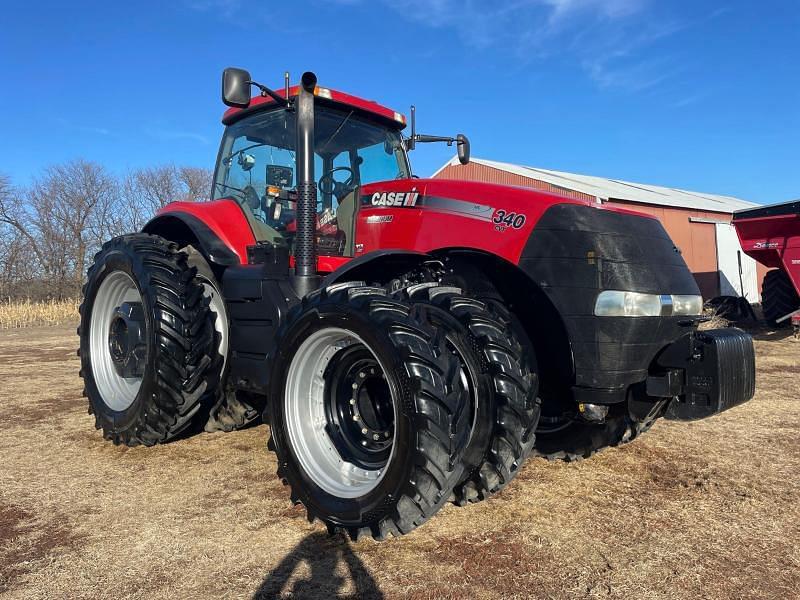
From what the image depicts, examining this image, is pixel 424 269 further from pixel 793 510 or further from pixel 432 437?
pixel 793 510

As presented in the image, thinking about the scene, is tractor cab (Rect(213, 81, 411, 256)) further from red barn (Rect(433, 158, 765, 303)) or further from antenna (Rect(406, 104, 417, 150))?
red barn (Rect(433, 158, 765, 303))

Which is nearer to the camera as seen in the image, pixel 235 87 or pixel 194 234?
pixel 235 87

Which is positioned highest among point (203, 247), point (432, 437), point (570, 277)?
point (203, 247)

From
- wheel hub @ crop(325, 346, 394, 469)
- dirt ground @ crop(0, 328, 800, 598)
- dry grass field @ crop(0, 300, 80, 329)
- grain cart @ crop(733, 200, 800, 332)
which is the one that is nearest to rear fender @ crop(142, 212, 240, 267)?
dirt ground @ crop(0, 328, 800, 598)

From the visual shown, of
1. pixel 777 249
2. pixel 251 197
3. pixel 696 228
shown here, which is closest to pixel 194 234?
pixel 251 197

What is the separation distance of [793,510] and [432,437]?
6.44 ft

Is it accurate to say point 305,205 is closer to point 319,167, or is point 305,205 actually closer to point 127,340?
point 319,167

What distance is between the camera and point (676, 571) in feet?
7.51

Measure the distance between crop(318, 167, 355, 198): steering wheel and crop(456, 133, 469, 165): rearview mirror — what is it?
3.22 ft

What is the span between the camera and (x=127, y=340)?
13.4 ft

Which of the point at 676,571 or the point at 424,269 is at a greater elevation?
the point at 424,269

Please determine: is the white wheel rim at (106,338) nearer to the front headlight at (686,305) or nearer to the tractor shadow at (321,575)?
the tractor shadow at (321,575)

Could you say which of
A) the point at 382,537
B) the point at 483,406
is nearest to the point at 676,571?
the point at 483,406

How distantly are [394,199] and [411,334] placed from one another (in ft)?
4.51
